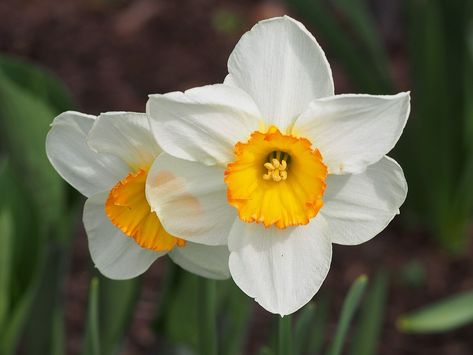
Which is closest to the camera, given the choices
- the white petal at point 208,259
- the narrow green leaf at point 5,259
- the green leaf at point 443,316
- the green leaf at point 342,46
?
the white petal at point 208,259

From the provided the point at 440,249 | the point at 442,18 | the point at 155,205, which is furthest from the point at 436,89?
the point at 155,205

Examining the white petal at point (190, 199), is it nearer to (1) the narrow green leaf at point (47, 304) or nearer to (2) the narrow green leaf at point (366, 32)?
(1) the narrow green leaf at point (47, 304)

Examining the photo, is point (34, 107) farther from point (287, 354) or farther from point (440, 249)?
point (440, 249)

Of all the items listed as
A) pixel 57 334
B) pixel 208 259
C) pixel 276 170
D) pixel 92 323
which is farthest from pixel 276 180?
pixel 57 334

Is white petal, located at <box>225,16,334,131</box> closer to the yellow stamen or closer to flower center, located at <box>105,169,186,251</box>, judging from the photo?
the yellow stamen

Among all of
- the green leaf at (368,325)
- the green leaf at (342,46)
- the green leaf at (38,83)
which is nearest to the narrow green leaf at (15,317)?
the green leaf at (38,83)

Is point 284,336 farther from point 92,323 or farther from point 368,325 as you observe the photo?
point 368,325
